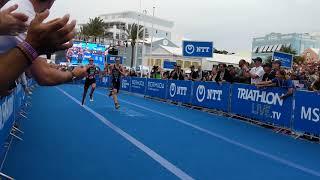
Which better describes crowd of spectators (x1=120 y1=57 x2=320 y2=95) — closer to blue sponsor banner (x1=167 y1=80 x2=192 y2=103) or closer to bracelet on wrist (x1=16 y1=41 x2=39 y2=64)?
blue sponsor banner (x1=167 y1=80 x2=192 y2=103)

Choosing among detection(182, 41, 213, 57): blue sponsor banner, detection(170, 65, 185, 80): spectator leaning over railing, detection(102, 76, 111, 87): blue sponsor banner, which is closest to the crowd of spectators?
detection(182, 41, 213, 57): blue sponsor banner

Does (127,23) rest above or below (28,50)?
above

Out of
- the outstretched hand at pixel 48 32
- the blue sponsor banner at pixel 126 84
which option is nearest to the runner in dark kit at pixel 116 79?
the blue sponsor banner at pixel 126 84

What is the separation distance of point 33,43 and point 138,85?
27.6m

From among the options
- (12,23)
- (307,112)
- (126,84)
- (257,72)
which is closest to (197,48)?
(257,72)

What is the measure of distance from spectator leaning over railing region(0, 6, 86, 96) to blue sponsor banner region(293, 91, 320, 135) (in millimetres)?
9944

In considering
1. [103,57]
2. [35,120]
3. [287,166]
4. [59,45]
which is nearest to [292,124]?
[287,166]

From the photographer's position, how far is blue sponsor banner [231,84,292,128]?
508 inches

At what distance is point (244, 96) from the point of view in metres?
Answer: 15.5

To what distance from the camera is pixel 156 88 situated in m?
25.7

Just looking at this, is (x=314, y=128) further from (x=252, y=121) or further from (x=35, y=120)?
(x=35, y=120)

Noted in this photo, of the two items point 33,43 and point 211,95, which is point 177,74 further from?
point 33,43

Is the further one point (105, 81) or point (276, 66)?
point (105, 81)

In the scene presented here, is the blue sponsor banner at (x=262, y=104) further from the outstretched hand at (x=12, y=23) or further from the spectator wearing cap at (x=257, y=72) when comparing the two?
the outstretched hand at (x=12, y=23)
